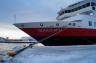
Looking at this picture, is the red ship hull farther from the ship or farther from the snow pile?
the snow pile

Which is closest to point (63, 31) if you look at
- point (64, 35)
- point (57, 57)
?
point (64, 35)

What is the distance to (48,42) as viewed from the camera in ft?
69.8

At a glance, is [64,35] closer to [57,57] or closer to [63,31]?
[63,31]

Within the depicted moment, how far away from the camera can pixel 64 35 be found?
797 inches

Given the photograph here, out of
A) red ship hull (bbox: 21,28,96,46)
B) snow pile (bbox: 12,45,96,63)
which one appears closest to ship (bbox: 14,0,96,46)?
red ship hull (bbox: 21,28,96,46)

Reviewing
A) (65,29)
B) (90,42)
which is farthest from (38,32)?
(90,42)

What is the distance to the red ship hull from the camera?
2027cm

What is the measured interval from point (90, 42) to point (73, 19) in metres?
3.82

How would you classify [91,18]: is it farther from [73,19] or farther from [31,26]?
[31,26]

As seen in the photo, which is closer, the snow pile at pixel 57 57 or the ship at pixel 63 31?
the snow pile at pixel 57 57

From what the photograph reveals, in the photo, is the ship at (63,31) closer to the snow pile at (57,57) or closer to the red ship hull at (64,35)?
the red ship hull at (64,35)

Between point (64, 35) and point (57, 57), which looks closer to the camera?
point (57, 57)

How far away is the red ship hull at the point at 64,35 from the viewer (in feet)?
66.5

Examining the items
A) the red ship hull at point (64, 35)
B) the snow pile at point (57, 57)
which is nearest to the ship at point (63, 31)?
the red ship hull at point (64, 35)
